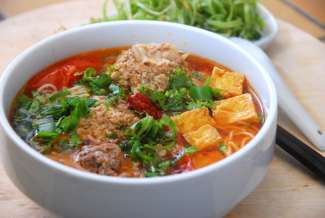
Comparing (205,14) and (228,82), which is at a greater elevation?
(228,82)

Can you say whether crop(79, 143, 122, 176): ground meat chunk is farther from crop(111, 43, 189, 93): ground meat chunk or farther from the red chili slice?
crop(111, 43, 189, 93): ground meat chunk

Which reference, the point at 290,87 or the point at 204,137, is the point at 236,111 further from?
the point at 290,87

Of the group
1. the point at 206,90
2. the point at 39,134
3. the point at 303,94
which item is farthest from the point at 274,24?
the point at 39,134

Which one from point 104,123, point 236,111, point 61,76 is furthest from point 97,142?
point 236,111

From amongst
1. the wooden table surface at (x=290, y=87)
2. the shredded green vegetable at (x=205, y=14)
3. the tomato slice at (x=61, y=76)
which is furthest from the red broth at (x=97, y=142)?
the shredded green vegetable at (x=205, y=14)

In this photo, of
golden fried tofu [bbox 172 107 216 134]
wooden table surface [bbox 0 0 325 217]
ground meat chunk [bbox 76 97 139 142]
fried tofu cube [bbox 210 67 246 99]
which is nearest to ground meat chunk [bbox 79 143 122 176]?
ground meat chunk [bbox 76 97 139 142]

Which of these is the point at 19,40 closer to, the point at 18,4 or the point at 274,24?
the point at 18,4
